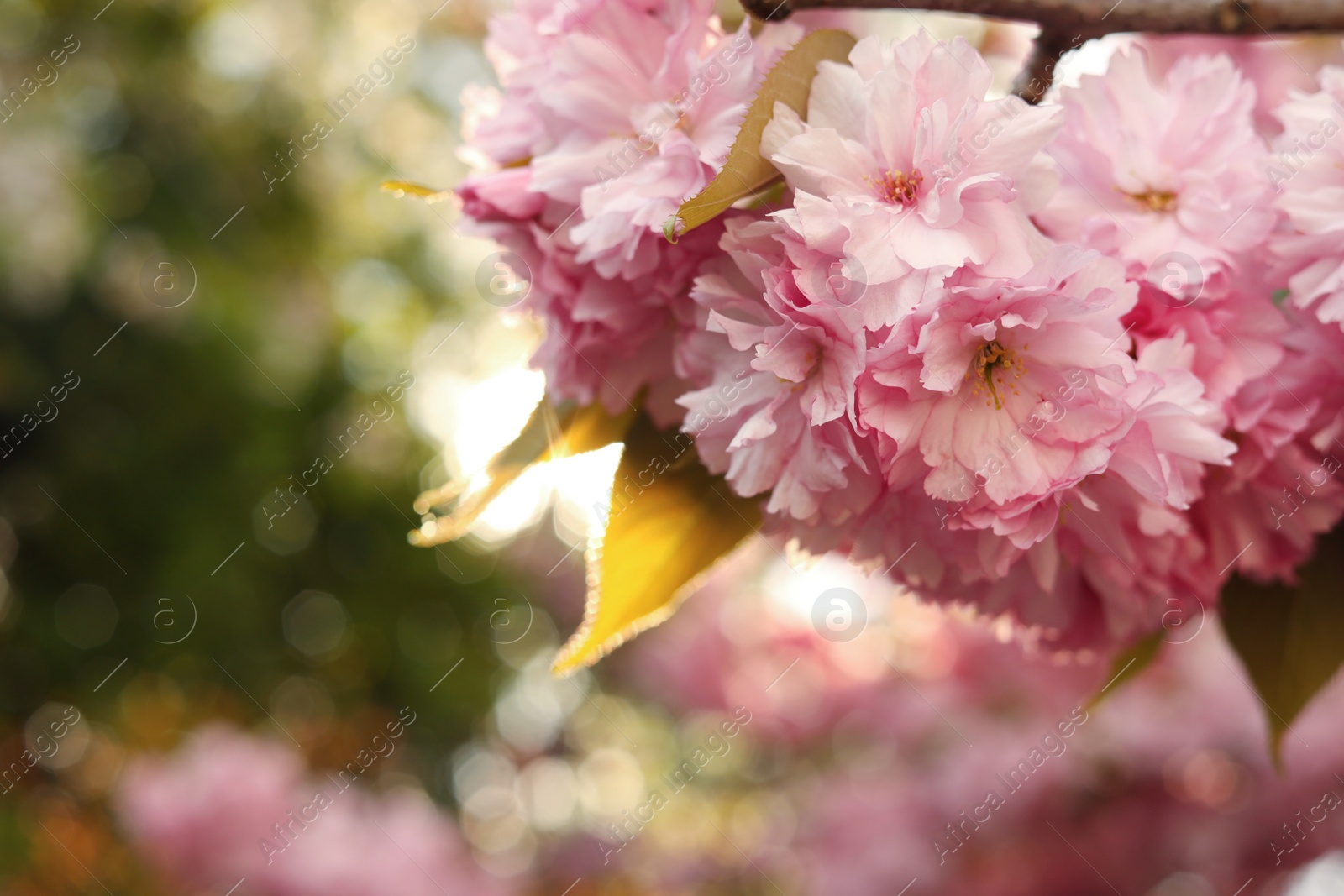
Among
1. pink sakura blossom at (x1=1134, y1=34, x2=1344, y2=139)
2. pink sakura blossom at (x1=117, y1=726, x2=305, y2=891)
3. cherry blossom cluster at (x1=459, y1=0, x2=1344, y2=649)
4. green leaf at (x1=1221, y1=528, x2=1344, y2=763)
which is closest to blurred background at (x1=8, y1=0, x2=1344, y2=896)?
pink sakura blossom at (x1=117, y1=726, x2=305, y2=891)

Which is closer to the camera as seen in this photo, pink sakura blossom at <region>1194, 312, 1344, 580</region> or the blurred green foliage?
pink sakura blossom at <region>1194, 312, 1344, 580</region>

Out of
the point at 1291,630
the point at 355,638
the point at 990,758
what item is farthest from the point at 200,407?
the point at 1291,630

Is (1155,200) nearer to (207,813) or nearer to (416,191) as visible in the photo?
(416,191)

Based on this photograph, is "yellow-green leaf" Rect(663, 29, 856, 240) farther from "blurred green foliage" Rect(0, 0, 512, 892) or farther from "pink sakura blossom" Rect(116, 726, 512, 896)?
"blurred green foliage" Rect(0, 0, 512, 892)

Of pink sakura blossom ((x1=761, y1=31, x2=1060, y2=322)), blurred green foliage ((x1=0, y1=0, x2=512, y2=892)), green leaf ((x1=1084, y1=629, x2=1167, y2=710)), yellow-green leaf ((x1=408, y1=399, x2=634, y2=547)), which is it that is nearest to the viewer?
pink sakura blossom ((x1=761, y1=31, x2=1060, y2=322))

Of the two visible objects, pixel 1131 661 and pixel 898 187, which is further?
pixel 1131 661

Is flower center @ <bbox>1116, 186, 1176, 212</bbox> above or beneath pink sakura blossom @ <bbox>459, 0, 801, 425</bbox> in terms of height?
beneath
